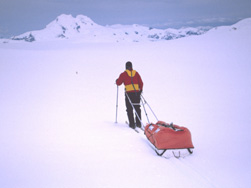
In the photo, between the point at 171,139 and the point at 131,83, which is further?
the point at 131,83

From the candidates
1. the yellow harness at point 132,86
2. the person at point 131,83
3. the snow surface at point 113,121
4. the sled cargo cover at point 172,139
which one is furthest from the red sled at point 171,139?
the yellow harness at point 132,86

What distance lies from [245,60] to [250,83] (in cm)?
551

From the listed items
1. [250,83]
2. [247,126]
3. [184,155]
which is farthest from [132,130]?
[250,83]

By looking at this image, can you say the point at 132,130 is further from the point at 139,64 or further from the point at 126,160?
the point at 139,64

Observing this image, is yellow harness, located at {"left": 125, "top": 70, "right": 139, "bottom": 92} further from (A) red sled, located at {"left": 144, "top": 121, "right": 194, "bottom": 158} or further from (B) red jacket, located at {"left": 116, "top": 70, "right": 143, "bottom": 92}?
(A) red sled, located at {"left": 144, "top": 121, "right": 194, "bottom": 158}

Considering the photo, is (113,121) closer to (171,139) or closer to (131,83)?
(131,83)

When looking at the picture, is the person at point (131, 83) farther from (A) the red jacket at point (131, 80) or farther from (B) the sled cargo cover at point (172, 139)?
(B) the sled cargo cover at point (172, 139)

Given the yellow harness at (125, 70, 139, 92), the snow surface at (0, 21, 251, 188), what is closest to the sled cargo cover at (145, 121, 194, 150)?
the snow surface at (0, 21, 251, 188)

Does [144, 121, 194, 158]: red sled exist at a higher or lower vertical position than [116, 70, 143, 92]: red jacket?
lower

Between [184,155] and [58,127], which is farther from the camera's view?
[58,127]

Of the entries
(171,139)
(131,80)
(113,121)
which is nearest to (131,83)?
(131,80)

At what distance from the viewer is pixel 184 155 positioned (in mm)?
4918

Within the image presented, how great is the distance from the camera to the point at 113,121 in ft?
27.6

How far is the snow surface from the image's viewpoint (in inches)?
153
